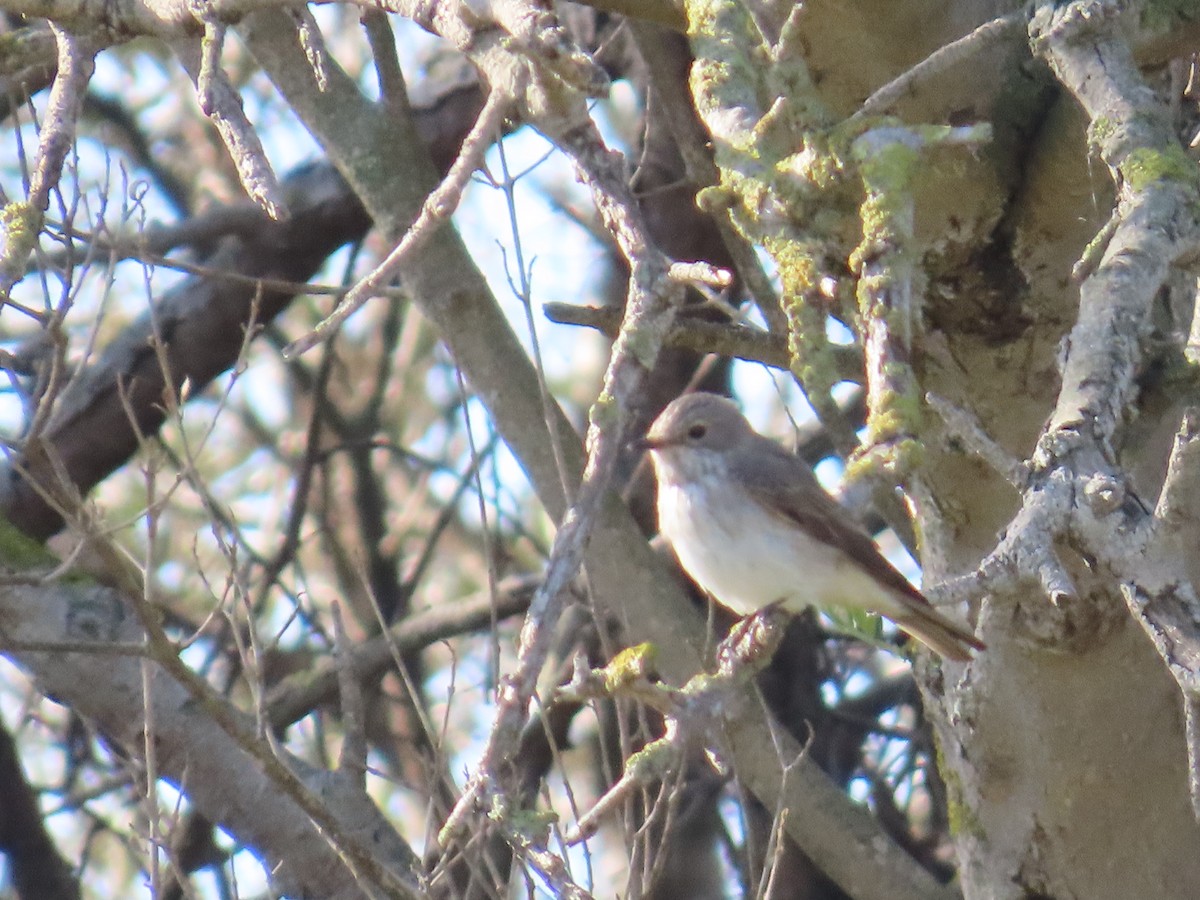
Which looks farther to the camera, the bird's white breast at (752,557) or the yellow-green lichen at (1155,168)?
the bird's white breast at (752,557)

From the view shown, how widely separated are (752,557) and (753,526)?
0.13m

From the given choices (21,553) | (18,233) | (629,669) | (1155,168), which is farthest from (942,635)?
(21,553)

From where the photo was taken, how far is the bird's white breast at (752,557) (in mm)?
4812

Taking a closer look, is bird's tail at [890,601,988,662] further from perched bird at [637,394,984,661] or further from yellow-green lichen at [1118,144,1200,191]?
yellow-green lichen at [1118,144,1200,191]

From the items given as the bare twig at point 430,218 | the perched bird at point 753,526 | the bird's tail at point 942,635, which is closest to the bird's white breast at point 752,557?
the perched bird at point 753,526

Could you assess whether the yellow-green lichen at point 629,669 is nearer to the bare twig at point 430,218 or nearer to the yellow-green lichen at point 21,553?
the bare twig at point 430,218

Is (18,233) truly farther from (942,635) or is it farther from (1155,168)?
(942,635)

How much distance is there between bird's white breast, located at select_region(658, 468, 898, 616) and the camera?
4.81 metres

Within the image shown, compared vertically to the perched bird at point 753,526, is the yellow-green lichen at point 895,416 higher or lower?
lower

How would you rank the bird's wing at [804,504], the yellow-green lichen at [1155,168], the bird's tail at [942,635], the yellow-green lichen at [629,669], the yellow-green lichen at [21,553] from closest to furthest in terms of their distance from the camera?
the yellow-green lichen at [629,669], the yellow-green lichen at [1155,168], the bird's tail at [942,635], the bird's wing at [804,504], the yellow-green lichen at [21,553]

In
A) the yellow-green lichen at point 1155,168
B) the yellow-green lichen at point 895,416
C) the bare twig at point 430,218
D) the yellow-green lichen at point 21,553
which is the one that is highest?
the yellow-green lichen at point 21,553

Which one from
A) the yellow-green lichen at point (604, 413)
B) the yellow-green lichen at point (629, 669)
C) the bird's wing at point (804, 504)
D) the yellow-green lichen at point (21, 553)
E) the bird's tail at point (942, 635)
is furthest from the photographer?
the yellow-green lichen at point (21, 553)

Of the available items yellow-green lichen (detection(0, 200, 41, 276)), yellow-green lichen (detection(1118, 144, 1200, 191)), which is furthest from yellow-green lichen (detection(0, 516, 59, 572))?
yellow-green lichen (detection(1118, 144, 1200, 191))

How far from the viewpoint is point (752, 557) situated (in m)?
4.86
